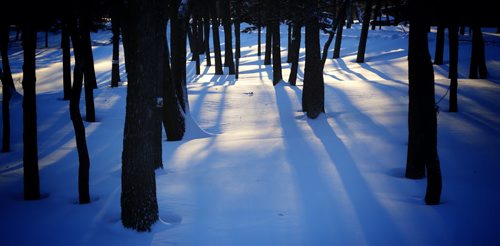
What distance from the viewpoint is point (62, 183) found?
30.7ft

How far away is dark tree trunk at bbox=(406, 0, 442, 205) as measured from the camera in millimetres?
7018

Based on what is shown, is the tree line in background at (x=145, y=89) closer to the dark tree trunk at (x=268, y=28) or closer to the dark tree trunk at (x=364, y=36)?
the dark tree trunk at (x=268, y=28)

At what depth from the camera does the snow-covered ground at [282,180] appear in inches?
253

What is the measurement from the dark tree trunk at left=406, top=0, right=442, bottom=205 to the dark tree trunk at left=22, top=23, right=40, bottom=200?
7292 millimetres

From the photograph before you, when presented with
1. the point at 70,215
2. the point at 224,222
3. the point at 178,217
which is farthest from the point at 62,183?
the point at 224,222

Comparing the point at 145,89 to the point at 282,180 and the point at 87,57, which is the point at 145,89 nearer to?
the point at 282,180

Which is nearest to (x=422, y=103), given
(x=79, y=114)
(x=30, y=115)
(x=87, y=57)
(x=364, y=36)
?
(x=79, y=114)

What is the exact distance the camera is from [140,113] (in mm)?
6102

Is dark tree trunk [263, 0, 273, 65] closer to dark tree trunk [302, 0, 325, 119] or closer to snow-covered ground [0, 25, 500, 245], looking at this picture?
dark tree trunk [302, 0, 325, 119]

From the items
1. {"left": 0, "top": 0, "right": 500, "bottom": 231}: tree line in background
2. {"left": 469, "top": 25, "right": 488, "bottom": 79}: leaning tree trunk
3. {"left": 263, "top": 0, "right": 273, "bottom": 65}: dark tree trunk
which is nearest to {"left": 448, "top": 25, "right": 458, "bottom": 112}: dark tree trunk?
{"left": 0, "top": 0, "right": 500, "bottom": 231}: tree line in background

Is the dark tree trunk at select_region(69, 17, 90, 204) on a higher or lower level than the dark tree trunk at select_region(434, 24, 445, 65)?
lower

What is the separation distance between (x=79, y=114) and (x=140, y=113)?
2.17m

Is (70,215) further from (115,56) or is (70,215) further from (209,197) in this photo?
(115,56)

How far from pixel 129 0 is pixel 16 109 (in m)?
14.9
